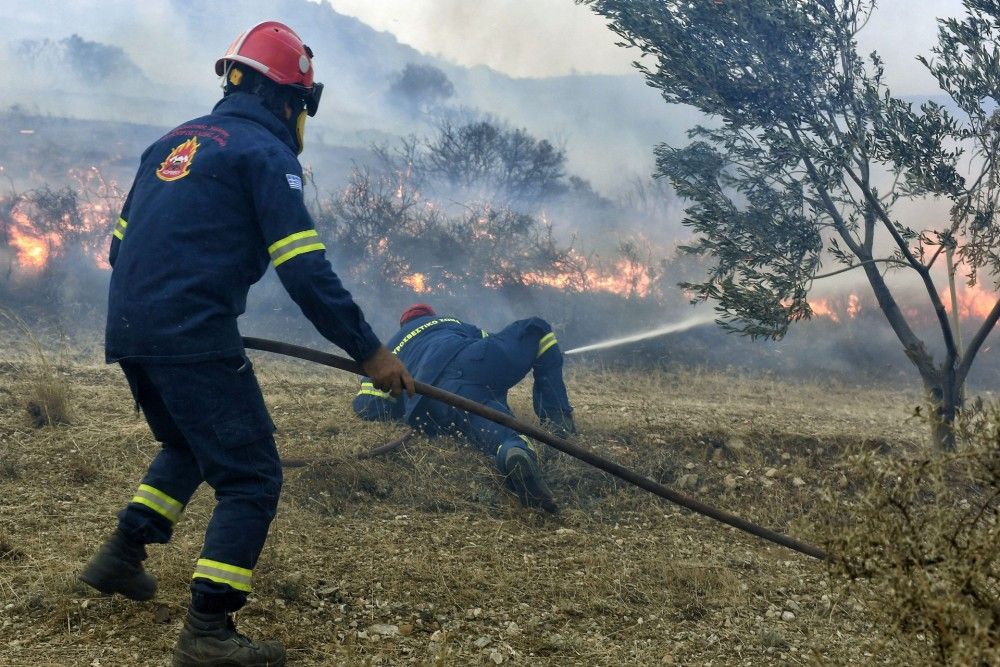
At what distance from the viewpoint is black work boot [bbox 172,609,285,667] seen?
111 inches

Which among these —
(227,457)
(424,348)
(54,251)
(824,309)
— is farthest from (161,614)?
(824,309)

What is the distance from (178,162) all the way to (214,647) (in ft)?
5.50

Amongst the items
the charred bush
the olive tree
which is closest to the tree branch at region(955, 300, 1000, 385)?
the olive tree

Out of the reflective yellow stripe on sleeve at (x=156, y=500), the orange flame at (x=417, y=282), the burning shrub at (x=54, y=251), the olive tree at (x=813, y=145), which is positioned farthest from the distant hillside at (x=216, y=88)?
the reflective yellow stripe on sleeve at (x=156, y=500)

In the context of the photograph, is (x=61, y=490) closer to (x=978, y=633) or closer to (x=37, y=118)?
(x=978, y=633)

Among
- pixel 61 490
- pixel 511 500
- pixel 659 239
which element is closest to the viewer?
pixel 61 490

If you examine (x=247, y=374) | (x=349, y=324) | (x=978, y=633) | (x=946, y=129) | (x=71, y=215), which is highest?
(x=946, y=129)

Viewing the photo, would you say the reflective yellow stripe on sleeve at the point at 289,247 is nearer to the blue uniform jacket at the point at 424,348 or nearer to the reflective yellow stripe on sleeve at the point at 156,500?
the reflective yellow stripe on sleeve at the point at 156,500

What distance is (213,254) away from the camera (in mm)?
2963

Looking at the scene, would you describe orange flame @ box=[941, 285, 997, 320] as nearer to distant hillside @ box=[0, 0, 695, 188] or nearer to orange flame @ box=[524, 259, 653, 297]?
orange flame @ box=[524, 259, 653, 297]

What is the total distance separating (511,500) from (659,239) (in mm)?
13272

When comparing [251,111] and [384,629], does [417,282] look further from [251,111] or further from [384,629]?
[384,629]

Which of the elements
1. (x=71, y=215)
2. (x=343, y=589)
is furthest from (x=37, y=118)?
(x=343, y=589)

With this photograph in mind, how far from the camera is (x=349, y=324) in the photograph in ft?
10.0
